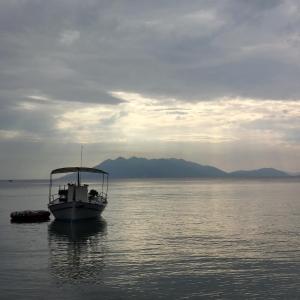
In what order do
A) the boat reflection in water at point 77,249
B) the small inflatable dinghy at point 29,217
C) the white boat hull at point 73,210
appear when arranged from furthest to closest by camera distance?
the small inflatable dinghy at point 29,217, the white boat hull at point 73,210, the boat reflection in water at point 77,249

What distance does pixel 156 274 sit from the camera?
24.8 m

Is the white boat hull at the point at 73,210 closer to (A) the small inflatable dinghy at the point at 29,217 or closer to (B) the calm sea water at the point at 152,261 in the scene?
(B) the calm sea water at the point at 152,261

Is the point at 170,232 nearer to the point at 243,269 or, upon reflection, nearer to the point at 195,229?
the point at 195,229

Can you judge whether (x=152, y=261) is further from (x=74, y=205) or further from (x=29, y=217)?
(x=29, y=217)

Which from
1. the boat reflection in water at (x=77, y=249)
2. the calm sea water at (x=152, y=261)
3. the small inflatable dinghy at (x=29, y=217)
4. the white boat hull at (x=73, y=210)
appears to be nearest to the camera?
the calm sea water at (x=152, y=261)

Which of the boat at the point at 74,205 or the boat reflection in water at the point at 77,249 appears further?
the boat at the point at 74,205

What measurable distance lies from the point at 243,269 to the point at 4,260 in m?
15.7

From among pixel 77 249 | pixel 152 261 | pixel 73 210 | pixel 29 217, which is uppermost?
pixel 73 210

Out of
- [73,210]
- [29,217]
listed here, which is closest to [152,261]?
[73,210]

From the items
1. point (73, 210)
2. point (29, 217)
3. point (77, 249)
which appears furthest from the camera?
point (29, 217)

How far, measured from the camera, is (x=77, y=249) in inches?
1401

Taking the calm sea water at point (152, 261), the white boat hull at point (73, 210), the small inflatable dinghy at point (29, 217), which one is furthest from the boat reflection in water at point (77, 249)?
the small inflatable dinghy at point (29, 217)

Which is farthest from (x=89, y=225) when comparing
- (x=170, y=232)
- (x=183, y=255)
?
(x=183, y=255)

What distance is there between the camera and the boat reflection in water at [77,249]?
25500 millimetres
